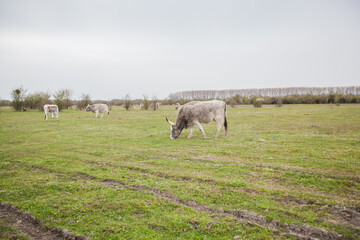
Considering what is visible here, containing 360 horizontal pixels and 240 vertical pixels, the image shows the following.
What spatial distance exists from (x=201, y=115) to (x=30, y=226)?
13.6m

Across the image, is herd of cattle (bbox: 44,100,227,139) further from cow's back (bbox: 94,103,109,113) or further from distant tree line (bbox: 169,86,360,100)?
distant tree line (bbox: 169,86,360,100)

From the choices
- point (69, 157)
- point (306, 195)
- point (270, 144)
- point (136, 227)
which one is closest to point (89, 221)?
point (136, 227)

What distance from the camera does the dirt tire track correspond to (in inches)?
199

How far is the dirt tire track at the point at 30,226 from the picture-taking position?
16.6ft

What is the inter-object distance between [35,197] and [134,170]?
371 centimetres

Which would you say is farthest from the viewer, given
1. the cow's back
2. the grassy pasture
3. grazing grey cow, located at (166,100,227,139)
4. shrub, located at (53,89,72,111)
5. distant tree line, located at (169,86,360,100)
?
distant tree line, located at (169,86,360,100)

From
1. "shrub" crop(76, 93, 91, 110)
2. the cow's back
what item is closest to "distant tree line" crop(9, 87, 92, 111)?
"shrub" crop(76, 93, 91, 110)

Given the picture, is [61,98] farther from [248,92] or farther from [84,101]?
[248,92]

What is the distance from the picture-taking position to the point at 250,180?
26.1 ft

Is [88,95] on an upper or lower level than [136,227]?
upper

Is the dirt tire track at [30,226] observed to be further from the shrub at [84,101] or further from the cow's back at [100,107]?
the shrub at [84,101]

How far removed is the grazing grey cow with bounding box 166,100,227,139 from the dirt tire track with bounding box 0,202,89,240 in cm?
1203

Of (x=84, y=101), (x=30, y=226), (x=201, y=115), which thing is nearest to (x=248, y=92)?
(x=84, y=101)

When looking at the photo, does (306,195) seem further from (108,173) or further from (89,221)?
(108,173)
